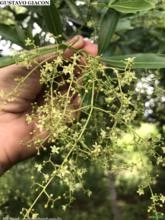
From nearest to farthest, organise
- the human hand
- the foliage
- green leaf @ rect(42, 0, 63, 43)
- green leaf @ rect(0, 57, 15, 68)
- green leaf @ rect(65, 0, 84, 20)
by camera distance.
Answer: the foliage → green leaf @ rect(0, 57, 15, 68) → green leaf @ rect(42, 0, 63, 43) → the human hand → green leaf @ rect(65, 0, 84, 20)

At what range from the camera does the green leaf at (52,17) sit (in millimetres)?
1425

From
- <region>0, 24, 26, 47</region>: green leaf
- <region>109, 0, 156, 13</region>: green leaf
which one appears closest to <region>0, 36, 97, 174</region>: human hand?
<region>0, 24, 26, 47</region>: green leaf

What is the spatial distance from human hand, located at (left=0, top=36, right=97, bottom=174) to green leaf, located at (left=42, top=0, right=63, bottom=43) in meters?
0.13

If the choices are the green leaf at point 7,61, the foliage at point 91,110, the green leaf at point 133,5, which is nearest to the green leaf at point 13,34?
the foliage at point 91,110

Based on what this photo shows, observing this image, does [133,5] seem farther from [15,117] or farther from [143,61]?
[15,117]

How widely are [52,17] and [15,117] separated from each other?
0.36 meters

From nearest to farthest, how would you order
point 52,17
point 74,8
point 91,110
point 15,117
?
point 91,110 < point 52,17 < point 15,117 < point 74,8

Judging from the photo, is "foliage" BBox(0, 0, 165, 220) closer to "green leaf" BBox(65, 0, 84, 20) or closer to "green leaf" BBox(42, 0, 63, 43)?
"green leaf" BBox(42, 0, 63, 43)

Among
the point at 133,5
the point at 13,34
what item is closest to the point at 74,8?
the point at 13,34

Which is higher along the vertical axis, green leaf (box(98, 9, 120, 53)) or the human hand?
green leaf (box(98, 9, 120, 53))

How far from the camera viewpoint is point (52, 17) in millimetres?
1437

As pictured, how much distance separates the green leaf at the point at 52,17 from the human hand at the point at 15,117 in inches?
5.1

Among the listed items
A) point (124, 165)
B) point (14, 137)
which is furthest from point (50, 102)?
point (14, 137)

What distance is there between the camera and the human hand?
1.53m
